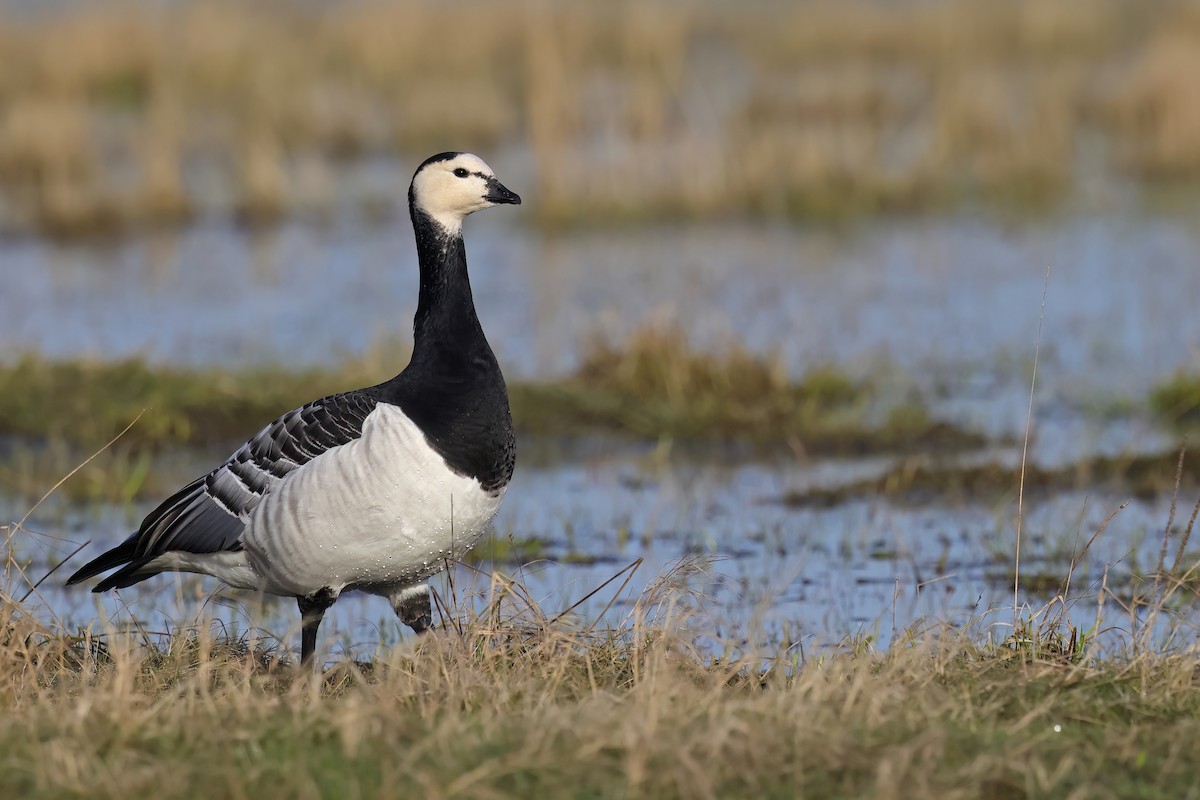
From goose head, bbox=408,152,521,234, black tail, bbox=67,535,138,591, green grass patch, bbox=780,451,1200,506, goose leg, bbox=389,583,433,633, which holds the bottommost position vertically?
green grass patch, bbox=780,451,1200,506

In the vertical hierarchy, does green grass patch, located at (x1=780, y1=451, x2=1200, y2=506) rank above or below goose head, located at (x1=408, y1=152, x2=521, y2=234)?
below

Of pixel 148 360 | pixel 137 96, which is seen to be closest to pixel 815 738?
pixel 148 360

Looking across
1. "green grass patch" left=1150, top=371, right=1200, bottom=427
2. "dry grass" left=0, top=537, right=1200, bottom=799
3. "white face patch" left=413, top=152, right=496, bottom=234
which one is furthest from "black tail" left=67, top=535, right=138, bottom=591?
"green grass patch" left=1150, top=371, right=1200, bottom=427

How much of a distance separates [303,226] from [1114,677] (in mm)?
13837

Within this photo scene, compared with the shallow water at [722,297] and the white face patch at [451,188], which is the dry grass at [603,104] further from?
the white face patch at [451,188]

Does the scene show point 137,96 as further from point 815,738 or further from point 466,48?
point 815,738

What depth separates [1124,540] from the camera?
8453mm

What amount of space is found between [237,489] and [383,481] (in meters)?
0.80

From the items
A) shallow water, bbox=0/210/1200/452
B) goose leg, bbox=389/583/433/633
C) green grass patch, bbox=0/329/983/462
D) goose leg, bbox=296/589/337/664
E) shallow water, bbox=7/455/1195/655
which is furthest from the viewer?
shallow water, bbox=0/210/1200/452

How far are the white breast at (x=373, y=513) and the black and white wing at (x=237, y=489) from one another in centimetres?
8

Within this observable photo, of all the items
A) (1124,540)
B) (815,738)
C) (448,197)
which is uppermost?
(448,197)

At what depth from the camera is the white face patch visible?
6.89 metres

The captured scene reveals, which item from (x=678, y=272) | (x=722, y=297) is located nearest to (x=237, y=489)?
(x=722, y=297)

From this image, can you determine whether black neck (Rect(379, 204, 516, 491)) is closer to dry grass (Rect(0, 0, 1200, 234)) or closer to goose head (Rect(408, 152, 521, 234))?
goose head (Rect(408, 152, 521, 234))
